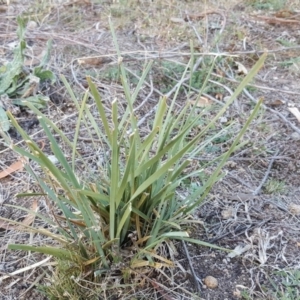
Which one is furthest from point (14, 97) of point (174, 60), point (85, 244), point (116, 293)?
point (116, 293)

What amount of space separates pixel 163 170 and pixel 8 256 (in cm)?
51

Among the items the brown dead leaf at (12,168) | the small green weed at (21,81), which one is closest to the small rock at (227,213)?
the brown dead leaf at (12,168)

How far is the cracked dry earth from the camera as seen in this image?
1084mm

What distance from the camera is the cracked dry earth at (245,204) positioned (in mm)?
1084

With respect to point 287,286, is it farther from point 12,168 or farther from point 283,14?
Result: point 283,14

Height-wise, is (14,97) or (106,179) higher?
(106,179)

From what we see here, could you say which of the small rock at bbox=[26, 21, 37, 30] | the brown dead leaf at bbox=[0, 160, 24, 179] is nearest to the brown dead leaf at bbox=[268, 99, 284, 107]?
the brown dead leaf at bbox=[0, 160, 24, 179]

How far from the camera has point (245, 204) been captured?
131cm

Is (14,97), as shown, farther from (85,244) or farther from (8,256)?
(85,244)

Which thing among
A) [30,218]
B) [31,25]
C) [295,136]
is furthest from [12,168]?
[31,25]

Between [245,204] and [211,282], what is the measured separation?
315mm

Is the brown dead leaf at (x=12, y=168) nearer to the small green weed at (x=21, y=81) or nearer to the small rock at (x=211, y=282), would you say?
the small green weed at (x=21, y=81)

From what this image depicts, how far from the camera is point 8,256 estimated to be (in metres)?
1.13

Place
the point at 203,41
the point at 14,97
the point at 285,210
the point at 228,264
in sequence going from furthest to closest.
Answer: the point at 203,41
the point at 14,97
the point at 285,210
the point at 228,264
